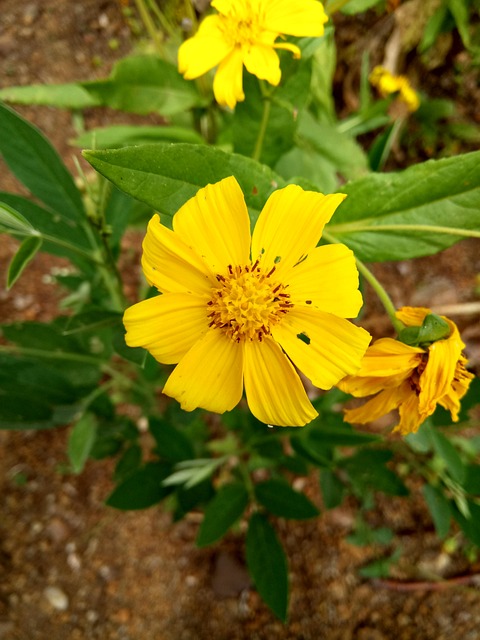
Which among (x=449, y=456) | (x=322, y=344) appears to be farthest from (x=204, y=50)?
(x=449, y=456)

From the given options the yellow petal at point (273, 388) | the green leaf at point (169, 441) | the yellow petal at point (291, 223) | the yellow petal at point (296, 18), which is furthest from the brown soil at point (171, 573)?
the yellow petal at point (296, 18)

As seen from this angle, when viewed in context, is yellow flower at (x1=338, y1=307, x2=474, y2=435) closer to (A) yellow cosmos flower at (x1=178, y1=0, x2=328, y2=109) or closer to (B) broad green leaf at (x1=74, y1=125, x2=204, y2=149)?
(A) yellow cosmos flower at (x1=178, y1=0, x2=328, y2=109)

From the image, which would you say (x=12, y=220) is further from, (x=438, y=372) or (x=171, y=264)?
(x=438, y=372)

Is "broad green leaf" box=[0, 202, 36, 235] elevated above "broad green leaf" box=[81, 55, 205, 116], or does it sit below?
above

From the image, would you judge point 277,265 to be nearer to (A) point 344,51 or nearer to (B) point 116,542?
(B) point 116,542

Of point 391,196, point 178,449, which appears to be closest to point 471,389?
point 391,196

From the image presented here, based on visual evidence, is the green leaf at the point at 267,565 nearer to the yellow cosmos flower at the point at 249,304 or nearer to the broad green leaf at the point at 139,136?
the yellow cosmos flower at the point at 249,304

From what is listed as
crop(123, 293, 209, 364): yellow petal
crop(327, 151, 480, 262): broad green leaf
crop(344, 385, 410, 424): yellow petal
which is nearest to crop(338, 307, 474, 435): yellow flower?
crop(344, 385, 410, 424): yellow petal
